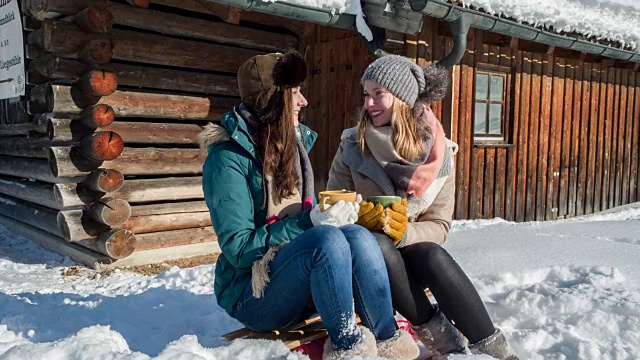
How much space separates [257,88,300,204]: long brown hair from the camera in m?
2.48


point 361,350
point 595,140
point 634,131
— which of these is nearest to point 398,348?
point 361,350

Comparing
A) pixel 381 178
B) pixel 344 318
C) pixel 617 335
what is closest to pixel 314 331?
pixel 344 318

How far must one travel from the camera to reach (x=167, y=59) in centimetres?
532

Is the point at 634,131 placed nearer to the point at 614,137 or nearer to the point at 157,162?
the point at 614,137

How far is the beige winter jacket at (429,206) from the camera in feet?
8.65

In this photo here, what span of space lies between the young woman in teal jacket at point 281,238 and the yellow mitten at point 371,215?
115 mm

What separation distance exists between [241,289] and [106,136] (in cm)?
293

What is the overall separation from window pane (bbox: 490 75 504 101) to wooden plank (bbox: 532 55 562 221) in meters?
0.80

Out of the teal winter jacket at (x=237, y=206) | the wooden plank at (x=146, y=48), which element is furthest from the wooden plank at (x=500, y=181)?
the teal winter jacket at (x=237, y=206)

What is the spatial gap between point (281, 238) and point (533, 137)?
245 inches

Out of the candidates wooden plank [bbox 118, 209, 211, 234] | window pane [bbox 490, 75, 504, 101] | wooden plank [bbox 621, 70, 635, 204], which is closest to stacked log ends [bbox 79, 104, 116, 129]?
wooden plank [bbox 118, 209, 211, 234]

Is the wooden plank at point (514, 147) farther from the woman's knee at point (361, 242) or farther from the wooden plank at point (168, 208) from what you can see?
the woman's knee at point (361, 242)

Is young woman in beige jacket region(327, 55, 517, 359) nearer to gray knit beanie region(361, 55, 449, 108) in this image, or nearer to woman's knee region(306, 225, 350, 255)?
gray knit beanie region(361, 55, 449, 108)

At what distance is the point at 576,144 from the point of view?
8.27m
